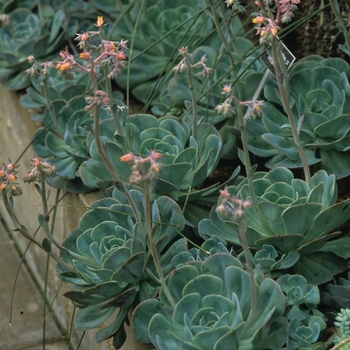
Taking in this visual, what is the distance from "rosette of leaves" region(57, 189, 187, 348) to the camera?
→ 1492mm

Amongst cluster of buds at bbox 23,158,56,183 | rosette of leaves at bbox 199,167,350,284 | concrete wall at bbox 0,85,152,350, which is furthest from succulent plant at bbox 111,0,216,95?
cluster of buds at bbox 23,158,56,183

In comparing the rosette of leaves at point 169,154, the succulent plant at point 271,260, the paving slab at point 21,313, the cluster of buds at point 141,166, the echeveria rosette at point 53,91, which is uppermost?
the echeveria rosette at point 53,91

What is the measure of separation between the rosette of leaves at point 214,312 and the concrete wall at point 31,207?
59cm

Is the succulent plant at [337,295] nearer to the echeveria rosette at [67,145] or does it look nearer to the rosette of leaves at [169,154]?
the rosette of leaves at [169,154]

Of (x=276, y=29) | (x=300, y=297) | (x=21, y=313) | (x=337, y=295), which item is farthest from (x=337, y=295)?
(x=21, y=313)

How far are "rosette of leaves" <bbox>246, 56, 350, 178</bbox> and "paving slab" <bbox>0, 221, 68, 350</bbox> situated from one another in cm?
104

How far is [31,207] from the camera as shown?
2.49 metres

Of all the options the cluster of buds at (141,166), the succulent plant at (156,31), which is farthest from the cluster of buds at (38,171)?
the succulent plant at (156,31)

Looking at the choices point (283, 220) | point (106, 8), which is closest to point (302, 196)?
point (283, 220)

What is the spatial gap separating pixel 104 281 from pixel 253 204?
411 millimetres

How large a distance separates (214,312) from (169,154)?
535 mm

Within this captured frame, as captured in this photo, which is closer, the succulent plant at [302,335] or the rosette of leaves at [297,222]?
the succulent plant at [302,335]

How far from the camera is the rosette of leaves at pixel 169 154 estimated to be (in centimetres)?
169

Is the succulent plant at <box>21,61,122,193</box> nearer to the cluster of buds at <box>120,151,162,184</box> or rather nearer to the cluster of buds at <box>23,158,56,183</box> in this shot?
the cluster of buds at <box>23,158,56,183</box>
